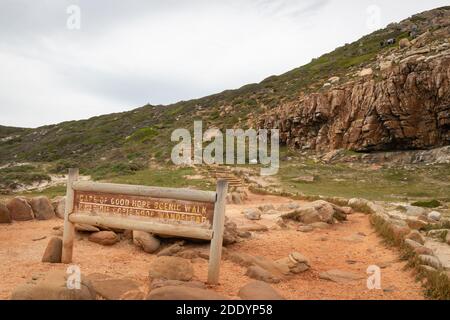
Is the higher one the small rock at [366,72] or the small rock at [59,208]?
the small rock at [366,72]

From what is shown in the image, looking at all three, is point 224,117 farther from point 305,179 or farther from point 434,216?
point 434,216

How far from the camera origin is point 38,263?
25.2ft

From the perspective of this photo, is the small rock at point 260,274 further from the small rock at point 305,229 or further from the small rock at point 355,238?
the small rock at point 305,229

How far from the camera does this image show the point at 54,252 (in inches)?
308

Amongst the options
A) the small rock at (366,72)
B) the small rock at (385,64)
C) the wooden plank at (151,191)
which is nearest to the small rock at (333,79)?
the small rock at (366,72)

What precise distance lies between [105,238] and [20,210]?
4.28 metres

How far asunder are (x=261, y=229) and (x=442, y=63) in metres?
26.4

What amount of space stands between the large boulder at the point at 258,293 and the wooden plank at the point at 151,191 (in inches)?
63.7

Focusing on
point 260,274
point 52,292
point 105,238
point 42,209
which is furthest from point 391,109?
point 52,292

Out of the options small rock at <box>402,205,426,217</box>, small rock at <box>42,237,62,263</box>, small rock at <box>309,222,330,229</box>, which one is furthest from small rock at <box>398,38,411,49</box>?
small rock at <box>42,237,62,263</box>

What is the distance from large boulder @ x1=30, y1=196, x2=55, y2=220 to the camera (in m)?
12.2

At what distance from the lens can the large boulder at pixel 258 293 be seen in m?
5.57
